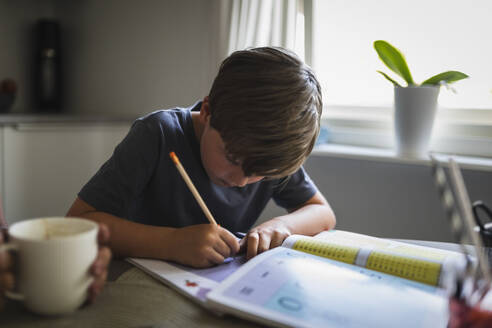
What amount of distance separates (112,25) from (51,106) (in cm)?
56

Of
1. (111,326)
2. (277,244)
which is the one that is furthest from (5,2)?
(111,326)

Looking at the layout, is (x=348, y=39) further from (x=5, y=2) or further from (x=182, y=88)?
(x=5, y=2)

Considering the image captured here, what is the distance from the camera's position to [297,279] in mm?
601

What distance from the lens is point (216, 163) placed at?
87cm

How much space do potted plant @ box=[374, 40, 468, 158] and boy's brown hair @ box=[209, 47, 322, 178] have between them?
2.31ft

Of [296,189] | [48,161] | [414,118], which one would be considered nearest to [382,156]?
[414,118]

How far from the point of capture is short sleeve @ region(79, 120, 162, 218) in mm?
824

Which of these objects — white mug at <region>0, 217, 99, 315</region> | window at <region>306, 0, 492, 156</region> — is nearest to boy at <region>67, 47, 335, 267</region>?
white mug at <region>0, 217, 99, 315</region>

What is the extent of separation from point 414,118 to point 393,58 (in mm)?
197

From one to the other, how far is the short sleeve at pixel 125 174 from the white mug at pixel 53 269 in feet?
1.05

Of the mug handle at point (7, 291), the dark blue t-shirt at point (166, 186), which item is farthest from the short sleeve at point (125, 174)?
the mug handle at point (7, 291)

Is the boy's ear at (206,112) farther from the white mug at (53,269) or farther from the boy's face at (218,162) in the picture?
the white mug at (53,269)

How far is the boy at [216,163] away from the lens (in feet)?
2.41

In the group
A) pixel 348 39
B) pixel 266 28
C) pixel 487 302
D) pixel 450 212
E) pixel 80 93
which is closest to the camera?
pixel 450 212
